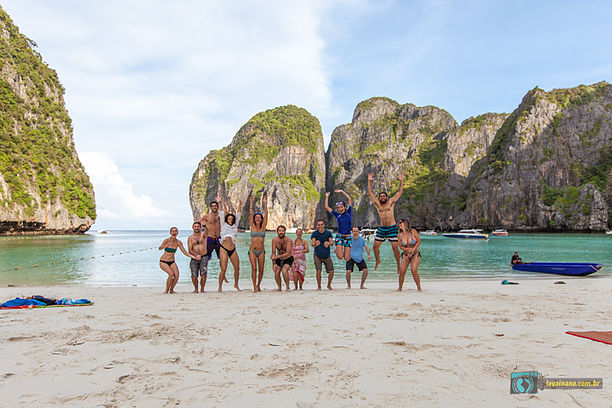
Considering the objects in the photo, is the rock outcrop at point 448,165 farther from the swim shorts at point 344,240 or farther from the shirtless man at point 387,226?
the swim shorts at point 344,240

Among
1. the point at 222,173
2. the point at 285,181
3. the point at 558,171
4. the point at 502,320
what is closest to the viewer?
the point at 502,320

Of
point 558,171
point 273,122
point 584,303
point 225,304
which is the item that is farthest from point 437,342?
point 273,122

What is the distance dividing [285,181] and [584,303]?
15090cm

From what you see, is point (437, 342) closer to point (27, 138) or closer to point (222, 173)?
point (27, 138)

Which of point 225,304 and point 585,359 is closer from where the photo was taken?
point 585,359

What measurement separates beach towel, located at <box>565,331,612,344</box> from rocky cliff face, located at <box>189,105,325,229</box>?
137982 mm

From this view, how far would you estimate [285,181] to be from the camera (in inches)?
6186

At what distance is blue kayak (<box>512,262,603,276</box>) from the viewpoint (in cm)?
1454

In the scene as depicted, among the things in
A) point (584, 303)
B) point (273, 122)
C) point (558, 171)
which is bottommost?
point (584, 303)

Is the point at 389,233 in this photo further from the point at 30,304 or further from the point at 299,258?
the point at 30,304

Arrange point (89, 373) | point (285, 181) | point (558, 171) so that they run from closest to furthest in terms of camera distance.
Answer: point (89, 373) → point (558, 171) → point (285, 181)

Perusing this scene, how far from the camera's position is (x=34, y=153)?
5925 cm

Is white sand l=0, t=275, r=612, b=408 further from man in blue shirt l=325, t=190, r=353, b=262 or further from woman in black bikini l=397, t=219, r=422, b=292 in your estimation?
man in blue shirt l=325, t=190, r=353, b=262

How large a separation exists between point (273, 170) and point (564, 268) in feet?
522
